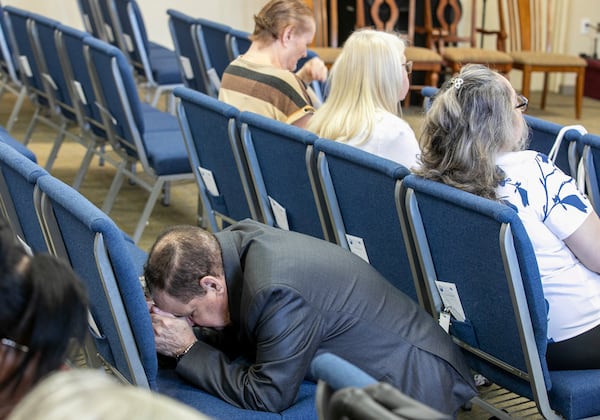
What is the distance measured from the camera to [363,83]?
3.10 metres

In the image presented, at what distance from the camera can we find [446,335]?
2229 millimetres

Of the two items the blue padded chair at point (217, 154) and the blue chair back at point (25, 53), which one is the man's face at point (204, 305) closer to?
the blue padded chair at point (217, 154)

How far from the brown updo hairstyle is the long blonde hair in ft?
2.34

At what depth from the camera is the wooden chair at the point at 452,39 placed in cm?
722

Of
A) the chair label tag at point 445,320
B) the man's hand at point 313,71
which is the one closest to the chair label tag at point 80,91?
the man's hand at point 313,71

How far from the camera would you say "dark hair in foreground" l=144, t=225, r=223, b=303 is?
2.04 meters

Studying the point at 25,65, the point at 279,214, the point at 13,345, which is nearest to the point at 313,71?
the point at 279,214

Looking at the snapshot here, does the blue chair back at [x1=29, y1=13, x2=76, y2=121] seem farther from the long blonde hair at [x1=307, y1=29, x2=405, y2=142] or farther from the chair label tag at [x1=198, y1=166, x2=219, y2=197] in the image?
the long blonde hair at [x1=307, y1=29, x2=405, y2=142]

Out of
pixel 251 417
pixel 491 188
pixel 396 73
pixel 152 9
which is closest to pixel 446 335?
pixel 491 188

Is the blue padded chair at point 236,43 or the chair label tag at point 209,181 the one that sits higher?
the blue padded chair at point 236,43

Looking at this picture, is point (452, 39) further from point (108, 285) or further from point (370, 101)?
point (108, 285)

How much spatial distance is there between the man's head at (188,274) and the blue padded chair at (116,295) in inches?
2.1

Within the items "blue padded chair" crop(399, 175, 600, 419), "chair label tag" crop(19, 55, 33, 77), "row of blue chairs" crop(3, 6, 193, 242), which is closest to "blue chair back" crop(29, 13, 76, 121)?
"row of blue chairs" crop(3, 6, 193, 242)

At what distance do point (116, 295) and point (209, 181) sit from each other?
1.43 m
